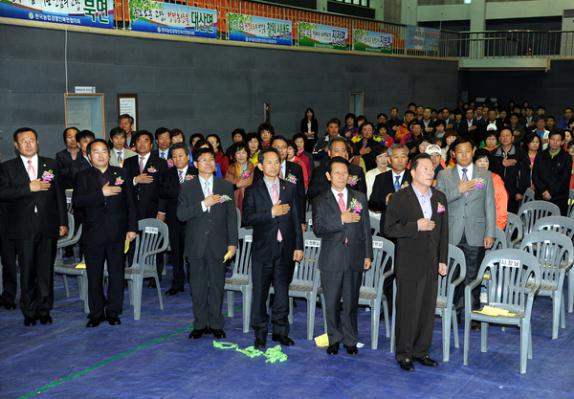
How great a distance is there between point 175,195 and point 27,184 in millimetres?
1463

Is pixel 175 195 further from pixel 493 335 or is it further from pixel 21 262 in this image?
pixel 493 335

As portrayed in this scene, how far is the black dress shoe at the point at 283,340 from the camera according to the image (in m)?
5.81

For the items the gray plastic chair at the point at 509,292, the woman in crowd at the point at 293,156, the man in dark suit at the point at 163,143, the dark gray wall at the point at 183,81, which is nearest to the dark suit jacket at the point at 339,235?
the gray plastic chair at the point at 509,292

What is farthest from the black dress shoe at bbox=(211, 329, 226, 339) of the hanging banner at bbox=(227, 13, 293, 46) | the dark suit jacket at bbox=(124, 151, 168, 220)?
the hanging banner at bbox=(227, 13, 293, 46)

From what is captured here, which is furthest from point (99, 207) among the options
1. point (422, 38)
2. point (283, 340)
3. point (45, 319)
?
point (422, 38)

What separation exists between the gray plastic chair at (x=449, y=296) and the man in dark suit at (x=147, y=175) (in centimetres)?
309

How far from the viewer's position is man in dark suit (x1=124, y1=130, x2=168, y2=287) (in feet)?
24.5

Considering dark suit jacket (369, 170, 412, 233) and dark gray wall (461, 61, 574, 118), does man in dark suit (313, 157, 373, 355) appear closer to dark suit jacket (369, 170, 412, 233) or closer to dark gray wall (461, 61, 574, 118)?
dark suit jacket (369, 170, 412, 233)

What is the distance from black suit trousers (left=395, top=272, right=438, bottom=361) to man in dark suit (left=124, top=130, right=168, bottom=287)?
3.09 metres

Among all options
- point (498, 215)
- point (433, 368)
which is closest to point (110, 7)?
point (498, 215)

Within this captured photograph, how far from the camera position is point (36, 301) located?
6477mm

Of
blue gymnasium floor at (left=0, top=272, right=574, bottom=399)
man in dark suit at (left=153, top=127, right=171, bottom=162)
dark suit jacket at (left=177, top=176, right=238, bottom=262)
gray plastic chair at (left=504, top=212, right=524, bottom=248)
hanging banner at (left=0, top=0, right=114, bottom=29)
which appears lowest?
blue gymnasium floor at (left=0, top=272, right=574, bottom=399)

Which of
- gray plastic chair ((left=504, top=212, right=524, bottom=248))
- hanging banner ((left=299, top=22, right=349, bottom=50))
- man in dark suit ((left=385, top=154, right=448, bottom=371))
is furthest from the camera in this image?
hanging banner ((left=299, top=22, right=349, bottom=50))

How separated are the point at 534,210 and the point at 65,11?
274 inches
